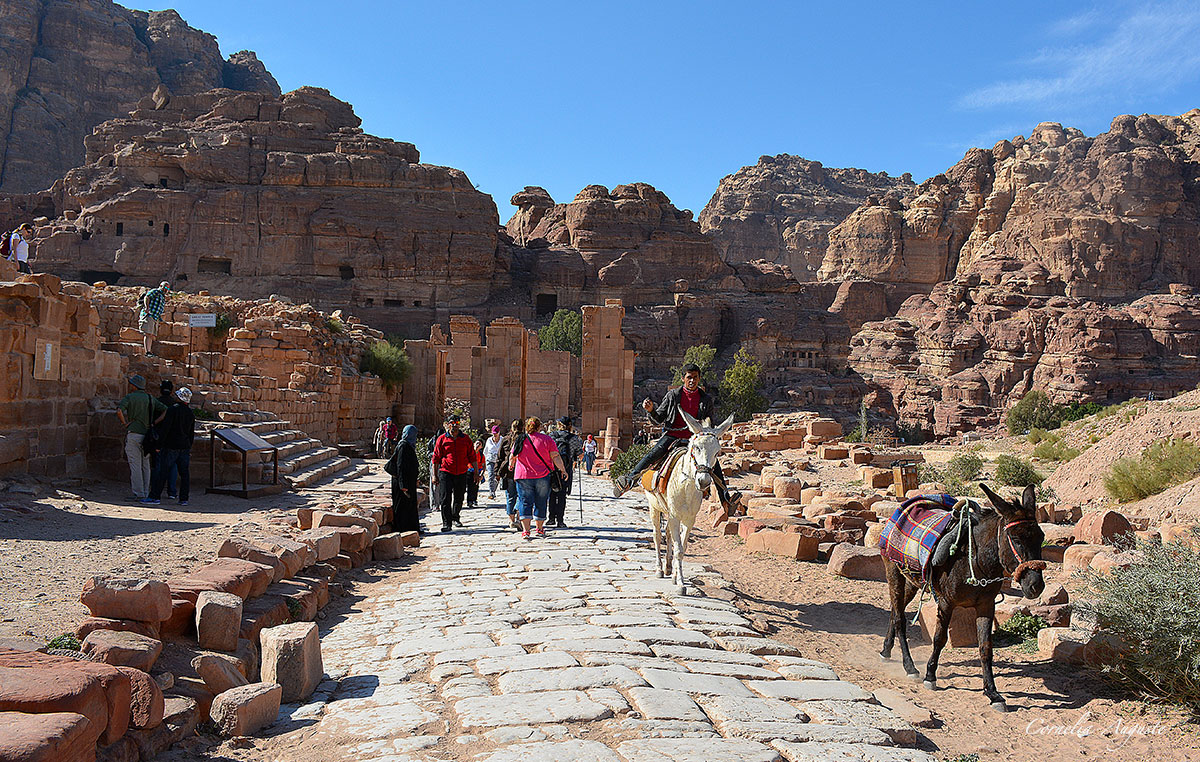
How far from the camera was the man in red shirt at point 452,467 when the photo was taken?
12242mm

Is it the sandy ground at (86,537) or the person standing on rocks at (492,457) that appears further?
the person standing on rocks at (492,457)

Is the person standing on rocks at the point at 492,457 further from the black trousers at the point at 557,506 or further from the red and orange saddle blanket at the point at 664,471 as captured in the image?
the red and orange saddle blanket at the point at 664,471

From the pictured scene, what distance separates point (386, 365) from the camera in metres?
30.3

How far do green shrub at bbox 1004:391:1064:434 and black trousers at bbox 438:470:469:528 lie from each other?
43033 millimetres

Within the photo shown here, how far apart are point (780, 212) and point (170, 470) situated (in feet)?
414

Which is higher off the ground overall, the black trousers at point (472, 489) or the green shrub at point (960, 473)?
the green shrub at point (960, 473)

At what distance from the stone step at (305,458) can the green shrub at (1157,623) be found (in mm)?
12442

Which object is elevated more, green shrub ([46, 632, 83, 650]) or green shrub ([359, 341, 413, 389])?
green shrub ([359, 341, 413, 389])

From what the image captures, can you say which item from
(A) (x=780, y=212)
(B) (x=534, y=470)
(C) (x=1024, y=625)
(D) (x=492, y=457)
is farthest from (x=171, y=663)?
(A) (x=780, y=212)

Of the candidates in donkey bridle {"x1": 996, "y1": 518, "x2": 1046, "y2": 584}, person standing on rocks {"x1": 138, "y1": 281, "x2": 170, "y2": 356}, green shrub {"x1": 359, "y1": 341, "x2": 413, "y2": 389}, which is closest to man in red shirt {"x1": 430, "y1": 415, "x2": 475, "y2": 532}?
donkey bridle {"x1": 996, "y1": 518, "x2": 1046, "y2": 584}

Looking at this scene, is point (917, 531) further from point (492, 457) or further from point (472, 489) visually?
point (492, 457)

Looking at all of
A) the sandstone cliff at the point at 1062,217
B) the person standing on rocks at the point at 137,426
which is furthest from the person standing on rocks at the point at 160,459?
the sandstone cliff at the point at 1062,217

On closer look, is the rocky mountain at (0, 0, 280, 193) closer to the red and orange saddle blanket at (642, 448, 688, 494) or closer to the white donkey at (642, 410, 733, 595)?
the red and orange saddle blanket at (642, 448, 688, 494)

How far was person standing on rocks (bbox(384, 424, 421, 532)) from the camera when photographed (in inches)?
426
